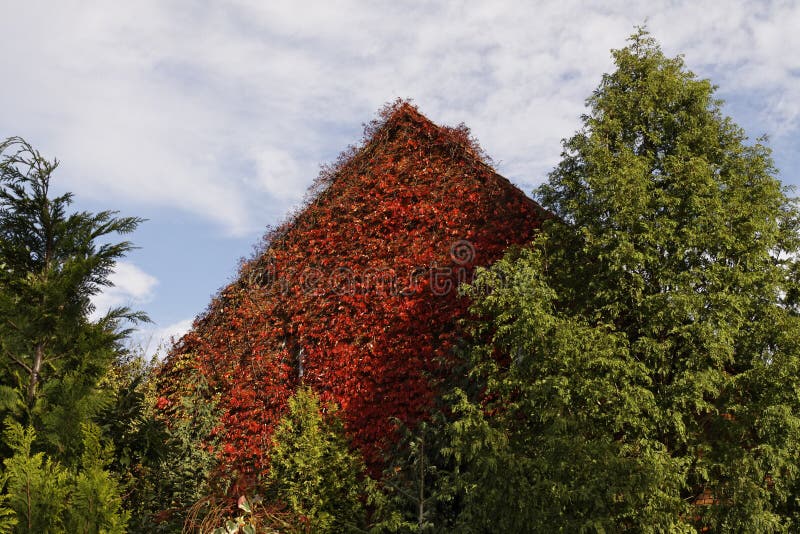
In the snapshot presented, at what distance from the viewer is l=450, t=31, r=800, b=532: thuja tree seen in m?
8.59

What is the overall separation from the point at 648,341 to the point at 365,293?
Answer: 18.7 ft

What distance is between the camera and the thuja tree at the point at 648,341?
859 centimetres

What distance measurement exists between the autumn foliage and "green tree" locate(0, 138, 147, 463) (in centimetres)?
485

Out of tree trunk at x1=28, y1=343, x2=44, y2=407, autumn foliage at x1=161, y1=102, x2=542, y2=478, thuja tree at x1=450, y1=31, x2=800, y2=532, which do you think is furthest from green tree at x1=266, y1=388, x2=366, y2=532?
tree trunk at x1=28, y1=343, x2=44, y2=407

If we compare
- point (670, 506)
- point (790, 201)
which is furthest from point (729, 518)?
point (790, 201)

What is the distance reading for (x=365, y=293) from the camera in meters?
12.9

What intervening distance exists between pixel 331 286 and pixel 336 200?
2078 mm

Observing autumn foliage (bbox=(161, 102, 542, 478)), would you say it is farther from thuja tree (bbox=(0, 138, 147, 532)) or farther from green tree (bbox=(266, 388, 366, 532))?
thuja tree (bbox=(0, 138, 147, 532))

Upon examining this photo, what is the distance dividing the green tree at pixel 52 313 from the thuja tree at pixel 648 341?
489 centimetres

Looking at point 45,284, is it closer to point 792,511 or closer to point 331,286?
point 331,286

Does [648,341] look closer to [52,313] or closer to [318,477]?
[318,477]

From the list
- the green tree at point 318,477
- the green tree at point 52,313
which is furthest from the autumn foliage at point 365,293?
the green tree at point 52,313

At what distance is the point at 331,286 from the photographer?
13.6m

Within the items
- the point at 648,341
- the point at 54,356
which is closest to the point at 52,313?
the point at 54,356
